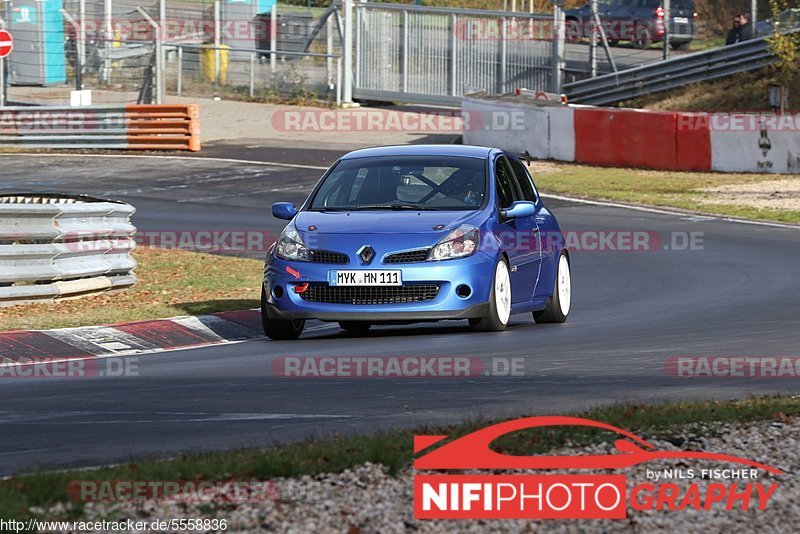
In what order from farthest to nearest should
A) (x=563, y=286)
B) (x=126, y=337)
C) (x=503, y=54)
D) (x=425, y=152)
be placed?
(x=503, y=54), (x=563, y=286), (x=425, y=152), (x=126, y=337)

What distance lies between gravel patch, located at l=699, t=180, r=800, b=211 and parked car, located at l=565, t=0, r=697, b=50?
1525 centimetres

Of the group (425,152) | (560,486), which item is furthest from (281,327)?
(560,486)

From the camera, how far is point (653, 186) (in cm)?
2884

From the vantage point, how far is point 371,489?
5996 mm

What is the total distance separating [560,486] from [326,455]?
1096mm

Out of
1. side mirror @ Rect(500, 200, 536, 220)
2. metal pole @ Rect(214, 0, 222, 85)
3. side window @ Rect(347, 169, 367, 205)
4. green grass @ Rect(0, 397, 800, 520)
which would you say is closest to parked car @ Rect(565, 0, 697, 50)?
metal pole @ Rect(214, 0, 222, 85)

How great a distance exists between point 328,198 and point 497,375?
3.42 m

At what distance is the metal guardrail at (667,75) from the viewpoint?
3919 cm

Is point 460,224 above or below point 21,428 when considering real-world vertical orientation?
above

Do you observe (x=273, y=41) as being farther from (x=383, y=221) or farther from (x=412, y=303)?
(x=412, y=303)

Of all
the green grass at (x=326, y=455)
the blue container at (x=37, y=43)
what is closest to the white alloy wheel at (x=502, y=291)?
the green grass at (x=326, y=455)

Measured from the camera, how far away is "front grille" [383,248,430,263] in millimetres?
11352

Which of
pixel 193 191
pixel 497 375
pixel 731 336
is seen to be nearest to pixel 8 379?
pixel 497 375

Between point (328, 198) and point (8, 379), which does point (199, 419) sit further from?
point (328, 198)
